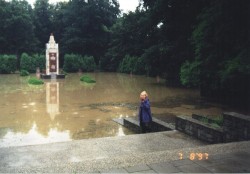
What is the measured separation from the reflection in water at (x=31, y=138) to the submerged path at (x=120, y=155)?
1.96m

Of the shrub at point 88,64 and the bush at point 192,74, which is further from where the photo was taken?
the shrub at point 88,64

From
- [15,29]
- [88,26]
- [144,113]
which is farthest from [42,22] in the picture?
[144,113]

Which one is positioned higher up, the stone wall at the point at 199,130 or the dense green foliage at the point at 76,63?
the dense green foliage at the point at 76,63

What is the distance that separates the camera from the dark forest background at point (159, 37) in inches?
575

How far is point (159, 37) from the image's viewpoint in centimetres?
3023

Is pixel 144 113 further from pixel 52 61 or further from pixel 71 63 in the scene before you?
pixel 71 63

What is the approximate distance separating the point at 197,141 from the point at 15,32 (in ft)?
176

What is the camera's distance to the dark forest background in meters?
14.6

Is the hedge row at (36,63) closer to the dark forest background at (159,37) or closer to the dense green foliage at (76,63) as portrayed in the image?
the dense green foliage at (76,63)

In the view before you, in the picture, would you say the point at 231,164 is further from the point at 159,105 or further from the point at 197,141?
the point at 159,105

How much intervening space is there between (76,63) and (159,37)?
983 inches
